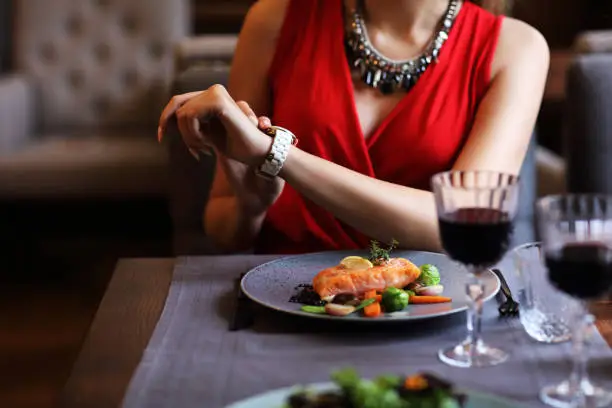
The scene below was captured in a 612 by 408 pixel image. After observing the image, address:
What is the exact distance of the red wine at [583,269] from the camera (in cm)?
88

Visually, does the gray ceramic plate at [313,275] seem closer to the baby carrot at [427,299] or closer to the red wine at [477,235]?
the baby carrot at [427,299]

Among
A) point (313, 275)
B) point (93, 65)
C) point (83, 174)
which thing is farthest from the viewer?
point (93, 65)

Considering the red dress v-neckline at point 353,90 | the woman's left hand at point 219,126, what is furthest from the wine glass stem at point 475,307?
the red dress v-neckline at point 353,90

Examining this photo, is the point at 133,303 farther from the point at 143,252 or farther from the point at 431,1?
the point at 143,252

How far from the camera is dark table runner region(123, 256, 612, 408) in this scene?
0.96 m

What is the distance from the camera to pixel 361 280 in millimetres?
1188

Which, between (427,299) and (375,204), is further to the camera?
(375,204)

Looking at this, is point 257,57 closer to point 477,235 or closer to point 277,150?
point 277,150

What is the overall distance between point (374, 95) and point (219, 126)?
1.46 ft

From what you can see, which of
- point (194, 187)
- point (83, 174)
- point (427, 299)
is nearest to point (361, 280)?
point (427, 299)

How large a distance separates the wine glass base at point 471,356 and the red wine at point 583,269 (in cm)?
15

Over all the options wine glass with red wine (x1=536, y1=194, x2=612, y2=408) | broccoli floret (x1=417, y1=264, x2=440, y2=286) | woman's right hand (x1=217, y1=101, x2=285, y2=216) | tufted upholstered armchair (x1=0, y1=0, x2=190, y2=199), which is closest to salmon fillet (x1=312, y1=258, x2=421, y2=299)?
broccoli floret (x1=417, y1=264, x2=440, y2=286)

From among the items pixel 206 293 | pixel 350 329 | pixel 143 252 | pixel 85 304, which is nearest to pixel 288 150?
pixel 206 293

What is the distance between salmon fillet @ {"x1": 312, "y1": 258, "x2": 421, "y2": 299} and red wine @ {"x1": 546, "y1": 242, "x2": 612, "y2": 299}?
1.01 feet
